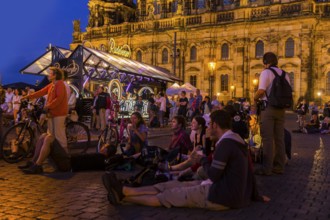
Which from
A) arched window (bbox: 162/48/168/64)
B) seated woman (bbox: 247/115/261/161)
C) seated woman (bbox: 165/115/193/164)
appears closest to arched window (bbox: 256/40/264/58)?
arched window (bbox: 162/48/168/64)

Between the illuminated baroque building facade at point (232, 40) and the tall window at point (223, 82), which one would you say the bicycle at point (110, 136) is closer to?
the illuminated baroque building facade at point (232, 40)

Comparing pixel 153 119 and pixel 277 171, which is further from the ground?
pixel 153 119

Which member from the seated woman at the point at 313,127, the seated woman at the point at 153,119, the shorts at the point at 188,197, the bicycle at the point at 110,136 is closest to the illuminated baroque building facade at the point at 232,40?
the seated woman at the point at 313,127

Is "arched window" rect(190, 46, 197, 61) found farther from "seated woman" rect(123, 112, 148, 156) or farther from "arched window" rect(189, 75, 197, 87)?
"seated woman" rect(123, 112, 148, 156)

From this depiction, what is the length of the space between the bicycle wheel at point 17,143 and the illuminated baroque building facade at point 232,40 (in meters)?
32.1

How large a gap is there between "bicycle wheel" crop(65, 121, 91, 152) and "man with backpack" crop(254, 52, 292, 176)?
4.74m

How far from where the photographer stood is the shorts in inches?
214

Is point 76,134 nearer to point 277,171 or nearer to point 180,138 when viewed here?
point 180,138

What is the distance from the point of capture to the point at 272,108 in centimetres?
843

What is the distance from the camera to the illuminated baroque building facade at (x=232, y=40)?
41.9 metres

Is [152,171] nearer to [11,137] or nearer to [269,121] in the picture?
[269,121]

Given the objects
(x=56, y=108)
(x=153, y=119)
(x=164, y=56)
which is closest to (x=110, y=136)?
(x=56, y=108)

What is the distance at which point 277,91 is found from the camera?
327 inches

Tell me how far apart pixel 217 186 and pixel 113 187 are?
1.48 meters
